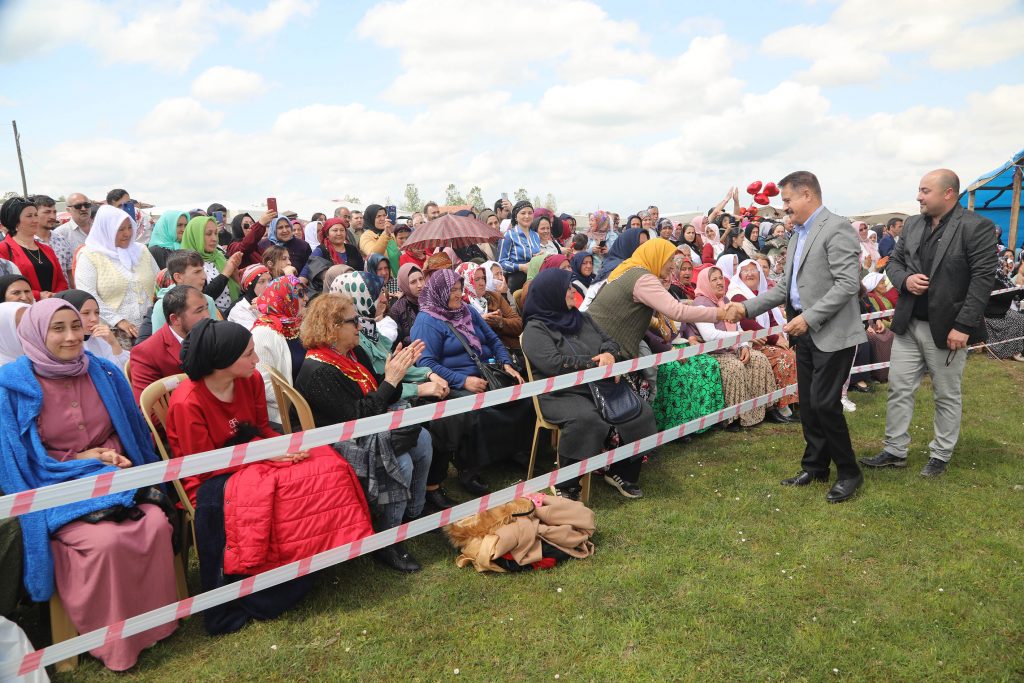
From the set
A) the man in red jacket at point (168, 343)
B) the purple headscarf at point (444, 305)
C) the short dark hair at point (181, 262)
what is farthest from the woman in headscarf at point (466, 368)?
the short dark hair at point (181, 262)

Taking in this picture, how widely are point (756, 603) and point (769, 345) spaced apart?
13.2ft

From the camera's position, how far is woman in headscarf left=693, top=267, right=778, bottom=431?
20.3 ft

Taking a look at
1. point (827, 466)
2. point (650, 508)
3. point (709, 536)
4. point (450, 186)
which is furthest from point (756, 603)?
point (450, 186)

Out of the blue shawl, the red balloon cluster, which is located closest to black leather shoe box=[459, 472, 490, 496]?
the blue shawl

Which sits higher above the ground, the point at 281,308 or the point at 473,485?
the point at 281,308

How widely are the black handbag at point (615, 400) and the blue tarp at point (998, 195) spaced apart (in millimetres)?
16618

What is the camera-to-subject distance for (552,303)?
4.95 meters

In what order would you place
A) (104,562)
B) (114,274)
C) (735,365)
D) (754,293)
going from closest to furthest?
(104,562) < (114,274) < (735,365) < (754,293)

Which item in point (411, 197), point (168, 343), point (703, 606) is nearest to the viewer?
point (703, 606)

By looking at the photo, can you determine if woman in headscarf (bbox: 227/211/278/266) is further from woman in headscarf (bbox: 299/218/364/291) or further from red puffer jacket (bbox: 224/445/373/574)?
red puffer jacket (bbox: 224/445/373/574)

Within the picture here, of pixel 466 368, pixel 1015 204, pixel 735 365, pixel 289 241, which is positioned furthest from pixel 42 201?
pixel 1015 204

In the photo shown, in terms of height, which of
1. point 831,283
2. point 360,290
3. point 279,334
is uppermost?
point 360,290

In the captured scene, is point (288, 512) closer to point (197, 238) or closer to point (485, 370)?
point (485, 370)

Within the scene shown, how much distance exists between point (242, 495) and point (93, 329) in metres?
1.93
